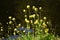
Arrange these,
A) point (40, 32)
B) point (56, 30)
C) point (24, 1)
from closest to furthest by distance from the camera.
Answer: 1. point (40, 32)
2. point (56, 30)
3. point (24, 1)

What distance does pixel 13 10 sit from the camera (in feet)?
31.8

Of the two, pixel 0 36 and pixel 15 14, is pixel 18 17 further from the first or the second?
pixel 0 36

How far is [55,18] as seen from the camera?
29.3 ft

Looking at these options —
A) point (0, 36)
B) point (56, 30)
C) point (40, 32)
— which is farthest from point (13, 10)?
point (40, 32)

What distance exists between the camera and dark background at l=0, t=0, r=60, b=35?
888 cm

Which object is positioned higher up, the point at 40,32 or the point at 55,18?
the point at 40,32

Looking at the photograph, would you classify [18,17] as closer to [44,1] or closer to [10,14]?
[10,14]

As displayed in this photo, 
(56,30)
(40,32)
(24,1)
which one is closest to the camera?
(40,32)

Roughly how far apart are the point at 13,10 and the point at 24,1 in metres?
0.56

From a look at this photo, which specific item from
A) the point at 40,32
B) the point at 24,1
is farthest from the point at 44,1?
the point at 40,32

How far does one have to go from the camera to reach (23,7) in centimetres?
948

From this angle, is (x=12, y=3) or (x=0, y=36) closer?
(x=0, y=36)

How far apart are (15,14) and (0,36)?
115cm

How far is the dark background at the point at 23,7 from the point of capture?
350 inches
